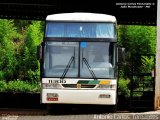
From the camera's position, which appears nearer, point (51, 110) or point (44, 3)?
point (51, 110)

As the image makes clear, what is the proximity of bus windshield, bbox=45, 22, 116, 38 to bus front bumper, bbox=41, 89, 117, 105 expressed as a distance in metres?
1.94

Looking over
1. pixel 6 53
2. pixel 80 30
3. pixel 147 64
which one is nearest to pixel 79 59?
pixel 80 30

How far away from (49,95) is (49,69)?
A: 0.92 meters

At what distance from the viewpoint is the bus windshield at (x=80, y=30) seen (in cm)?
1931

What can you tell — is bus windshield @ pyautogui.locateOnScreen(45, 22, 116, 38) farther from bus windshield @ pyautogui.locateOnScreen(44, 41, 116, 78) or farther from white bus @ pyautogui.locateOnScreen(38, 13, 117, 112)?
bus windshield @ pyautogui.locateOnScreen(44, 41, 116, 78)

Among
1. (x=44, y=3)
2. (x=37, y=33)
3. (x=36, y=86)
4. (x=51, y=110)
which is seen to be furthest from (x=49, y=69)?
(x=37, y=33)

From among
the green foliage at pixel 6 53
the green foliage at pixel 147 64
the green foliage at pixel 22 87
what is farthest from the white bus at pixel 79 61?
the green foliage at pixel 6 53

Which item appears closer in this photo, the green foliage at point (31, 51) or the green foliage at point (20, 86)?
the green foliage at point (20, 86)

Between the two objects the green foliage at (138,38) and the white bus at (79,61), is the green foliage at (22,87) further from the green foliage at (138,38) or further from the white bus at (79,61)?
the white bus at (79,61)

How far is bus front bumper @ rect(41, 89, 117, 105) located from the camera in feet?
61.0

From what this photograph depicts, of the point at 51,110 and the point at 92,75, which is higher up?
the point at 92,75

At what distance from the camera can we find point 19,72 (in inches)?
1975

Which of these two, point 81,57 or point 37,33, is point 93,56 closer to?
point 81,57

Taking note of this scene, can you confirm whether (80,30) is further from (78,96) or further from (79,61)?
(78,96)
